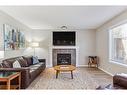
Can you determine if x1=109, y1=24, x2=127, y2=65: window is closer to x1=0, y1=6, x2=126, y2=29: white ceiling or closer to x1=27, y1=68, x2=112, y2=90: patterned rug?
x1=0, y1=6, x2=126, y2=29: white ceiling

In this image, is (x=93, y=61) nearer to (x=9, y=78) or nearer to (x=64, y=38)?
(x=64, y=38)

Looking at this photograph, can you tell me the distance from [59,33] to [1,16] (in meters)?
5.32

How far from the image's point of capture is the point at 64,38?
1052 centimetres

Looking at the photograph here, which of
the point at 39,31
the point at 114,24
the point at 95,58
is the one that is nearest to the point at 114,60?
the point at 114,24

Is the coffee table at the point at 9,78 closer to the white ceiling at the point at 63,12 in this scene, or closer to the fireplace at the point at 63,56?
the white ceiling at the point at 63,12

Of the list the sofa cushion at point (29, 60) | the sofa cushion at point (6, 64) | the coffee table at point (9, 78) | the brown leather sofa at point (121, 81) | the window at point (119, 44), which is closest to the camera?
the brown leather sofa at point (121, 81)

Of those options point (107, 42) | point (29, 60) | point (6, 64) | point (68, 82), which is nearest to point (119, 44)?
point (107, 42)

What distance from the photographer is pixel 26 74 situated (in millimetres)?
4734

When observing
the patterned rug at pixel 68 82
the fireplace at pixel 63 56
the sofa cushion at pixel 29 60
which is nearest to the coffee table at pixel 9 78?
the patterned rug at pixel 68 82

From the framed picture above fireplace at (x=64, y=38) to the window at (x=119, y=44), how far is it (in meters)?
3.28

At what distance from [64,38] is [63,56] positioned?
1058 mm

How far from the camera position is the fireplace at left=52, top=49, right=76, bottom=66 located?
1058cm

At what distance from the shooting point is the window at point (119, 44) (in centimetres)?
631

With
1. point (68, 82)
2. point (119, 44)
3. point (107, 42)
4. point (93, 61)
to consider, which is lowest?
point (68, 82)
